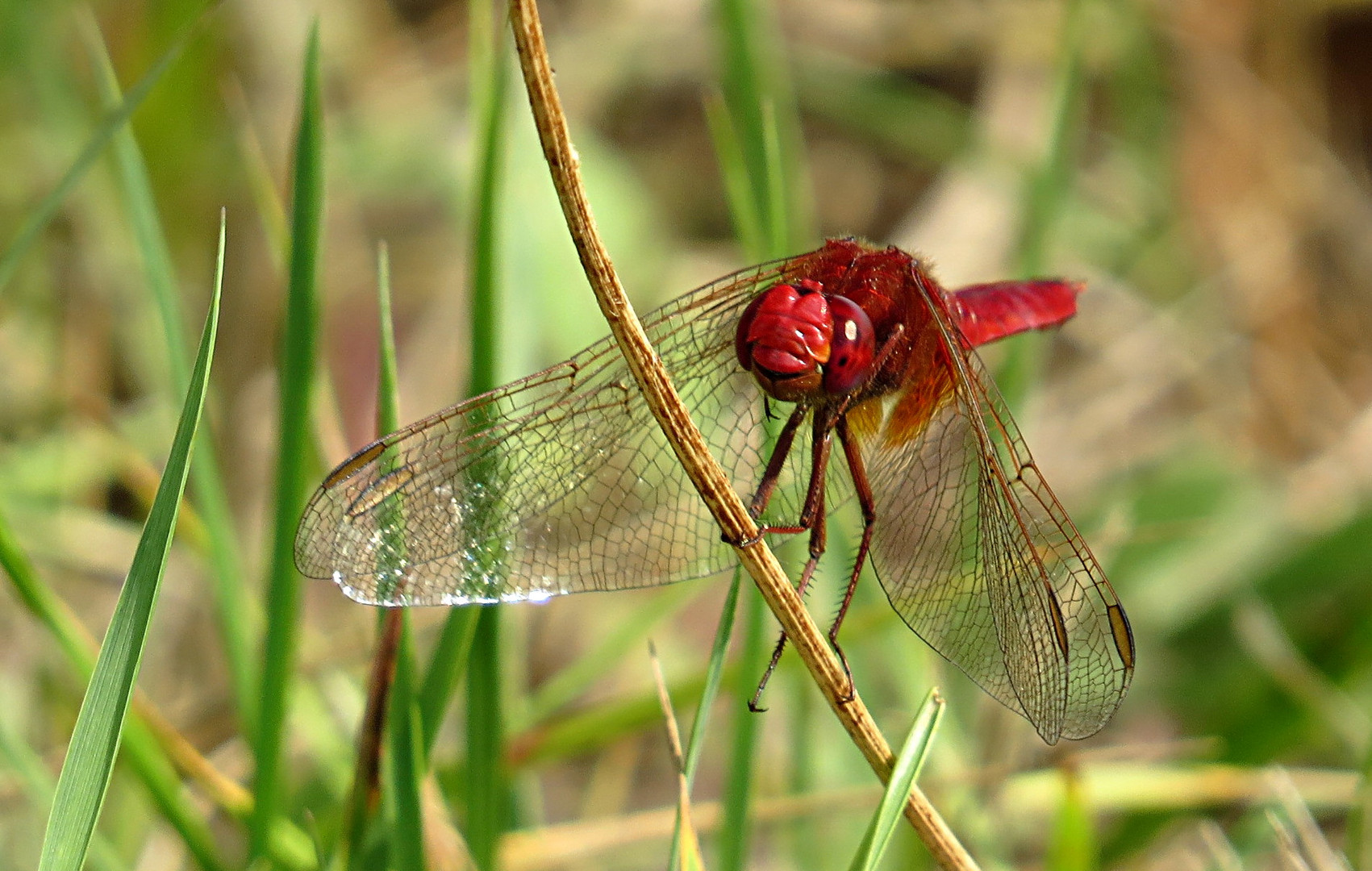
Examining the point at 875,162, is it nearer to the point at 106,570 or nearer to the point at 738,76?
the point at 738,76

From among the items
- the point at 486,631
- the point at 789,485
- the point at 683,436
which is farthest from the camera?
the point at 789,485

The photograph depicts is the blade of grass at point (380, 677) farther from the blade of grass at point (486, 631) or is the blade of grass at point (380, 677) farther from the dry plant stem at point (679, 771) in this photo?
the dry plant stem at point (679, 771)

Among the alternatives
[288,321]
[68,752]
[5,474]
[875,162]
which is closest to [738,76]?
[288,321]

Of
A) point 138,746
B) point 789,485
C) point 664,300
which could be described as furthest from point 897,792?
point 664,300

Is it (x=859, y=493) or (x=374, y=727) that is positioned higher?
(x=859, y=493)

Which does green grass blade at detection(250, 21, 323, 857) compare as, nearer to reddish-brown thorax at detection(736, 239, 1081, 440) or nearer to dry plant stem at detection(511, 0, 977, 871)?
dry plant stem at detection(511, 0, 977, 871)

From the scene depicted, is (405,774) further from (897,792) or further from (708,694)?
(897,792)

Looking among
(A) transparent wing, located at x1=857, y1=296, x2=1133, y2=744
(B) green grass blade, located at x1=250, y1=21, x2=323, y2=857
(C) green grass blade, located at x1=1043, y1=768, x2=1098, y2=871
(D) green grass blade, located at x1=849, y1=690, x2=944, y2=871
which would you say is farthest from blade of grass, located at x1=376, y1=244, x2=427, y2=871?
(C) green grass blade, located at x1=1043, y1=768, x2=1098, y2=871
